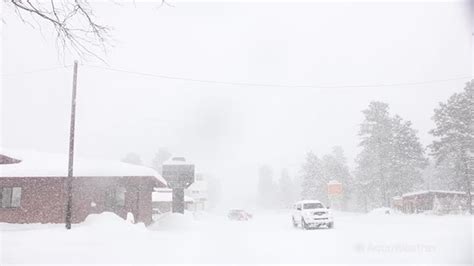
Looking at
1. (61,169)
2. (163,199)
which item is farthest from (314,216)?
(163,199)

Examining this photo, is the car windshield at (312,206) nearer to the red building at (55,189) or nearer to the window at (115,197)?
the red building at (55,189)

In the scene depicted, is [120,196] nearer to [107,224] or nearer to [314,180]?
[107,224]

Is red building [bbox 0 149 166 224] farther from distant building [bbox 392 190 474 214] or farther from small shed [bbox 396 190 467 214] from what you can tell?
small shed [bbox 396 190 467 214]

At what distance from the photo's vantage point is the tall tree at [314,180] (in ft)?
307

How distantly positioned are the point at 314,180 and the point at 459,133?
47280 millimetres

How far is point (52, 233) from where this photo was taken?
Result: 17.5 m

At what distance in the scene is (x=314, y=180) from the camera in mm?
96812

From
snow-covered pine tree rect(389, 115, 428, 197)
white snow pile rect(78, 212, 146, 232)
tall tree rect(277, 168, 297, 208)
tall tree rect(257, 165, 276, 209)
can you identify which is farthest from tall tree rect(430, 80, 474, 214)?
tall tree rect(257, 165, 276, 209)

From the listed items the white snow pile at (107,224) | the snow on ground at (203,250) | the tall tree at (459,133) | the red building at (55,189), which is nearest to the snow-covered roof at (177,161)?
the red building at (55,189)

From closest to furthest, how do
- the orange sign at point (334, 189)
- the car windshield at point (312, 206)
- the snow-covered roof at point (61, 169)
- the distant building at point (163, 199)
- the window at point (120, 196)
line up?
the snow-covered roof at point (61, 169)
the car windshield at point (312, 206)
the window at point (120, 196)
the distant building at point (163, 199)
the orange sign at point (334, 189)

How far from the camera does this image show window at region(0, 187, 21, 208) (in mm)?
29375

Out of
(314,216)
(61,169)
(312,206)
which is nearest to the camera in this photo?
(314,216)

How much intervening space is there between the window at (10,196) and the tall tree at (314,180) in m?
69.8

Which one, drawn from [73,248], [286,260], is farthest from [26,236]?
[286,260]
